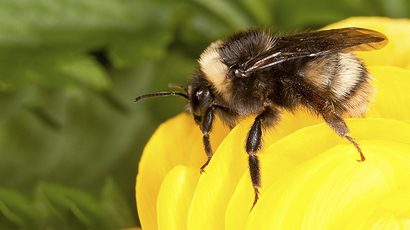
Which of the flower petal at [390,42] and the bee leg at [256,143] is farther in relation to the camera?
the flower petal at [390,42]

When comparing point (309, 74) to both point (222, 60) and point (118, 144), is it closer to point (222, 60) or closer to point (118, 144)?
point (222, 60)

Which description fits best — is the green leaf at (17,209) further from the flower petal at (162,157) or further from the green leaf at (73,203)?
the flower petal at (162,157)

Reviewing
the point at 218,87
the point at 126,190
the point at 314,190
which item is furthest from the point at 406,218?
the point at 126,190

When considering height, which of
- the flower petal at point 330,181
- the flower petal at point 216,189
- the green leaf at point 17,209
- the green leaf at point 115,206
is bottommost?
the flower petal at point 330,181

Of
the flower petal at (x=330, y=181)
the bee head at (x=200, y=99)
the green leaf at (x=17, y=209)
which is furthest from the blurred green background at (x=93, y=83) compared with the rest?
the flower petal at (x=330, y=181)

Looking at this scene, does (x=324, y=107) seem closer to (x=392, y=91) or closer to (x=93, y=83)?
(x=392, y=91)

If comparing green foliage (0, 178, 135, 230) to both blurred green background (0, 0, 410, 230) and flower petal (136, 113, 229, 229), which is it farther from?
flower petal (136, 113, 229, 229)

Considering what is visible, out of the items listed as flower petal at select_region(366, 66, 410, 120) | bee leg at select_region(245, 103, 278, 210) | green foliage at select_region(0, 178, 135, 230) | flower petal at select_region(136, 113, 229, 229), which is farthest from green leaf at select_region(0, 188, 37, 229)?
flower petal at select_region(366, 66, 410, 120)

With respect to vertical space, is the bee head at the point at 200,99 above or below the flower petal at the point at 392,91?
above
